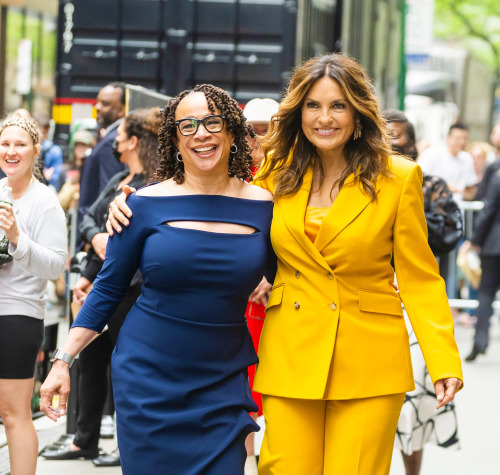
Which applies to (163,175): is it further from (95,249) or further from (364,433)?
(95,249)

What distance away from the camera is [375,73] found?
1550cm

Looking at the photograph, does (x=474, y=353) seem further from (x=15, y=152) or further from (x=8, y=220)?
(x=8, y=220)

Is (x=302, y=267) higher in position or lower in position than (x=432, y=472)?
higher

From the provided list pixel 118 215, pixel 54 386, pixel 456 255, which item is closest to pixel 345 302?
pixel 118 215

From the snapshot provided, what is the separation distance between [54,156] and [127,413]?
9.78 meters

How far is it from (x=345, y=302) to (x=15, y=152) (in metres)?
2.11

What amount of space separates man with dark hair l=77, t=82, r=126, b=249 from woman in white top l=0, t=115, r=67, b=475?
2548 millimetres

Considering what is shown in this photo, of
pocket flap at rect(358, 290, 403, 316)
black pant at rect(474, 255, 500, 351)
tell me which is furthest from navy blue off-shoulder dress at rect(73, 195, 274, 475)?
black pant at rect(474, 255, 500, 351)

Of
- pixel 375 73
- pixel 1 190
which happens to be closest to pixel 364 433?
pixel 1 190

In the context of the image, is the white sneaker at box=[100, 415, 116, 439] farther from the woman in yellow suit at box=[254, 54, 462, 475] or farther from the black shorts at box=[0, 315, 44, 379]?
the woman in yellow suit at box=[254, 54, 462, 475]

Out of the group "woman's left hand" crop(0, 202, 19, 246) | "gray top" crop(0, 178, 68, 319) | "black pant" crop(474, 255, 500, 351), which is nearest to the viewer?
"woman's left hand" crop(0, 202, 19, 246)

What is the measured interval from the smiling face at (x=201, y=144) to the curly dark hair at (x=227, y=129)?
34 mm

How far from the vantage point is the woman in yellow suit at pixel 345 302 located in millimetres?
4062

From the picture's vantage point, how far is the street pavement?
677 centimetres
